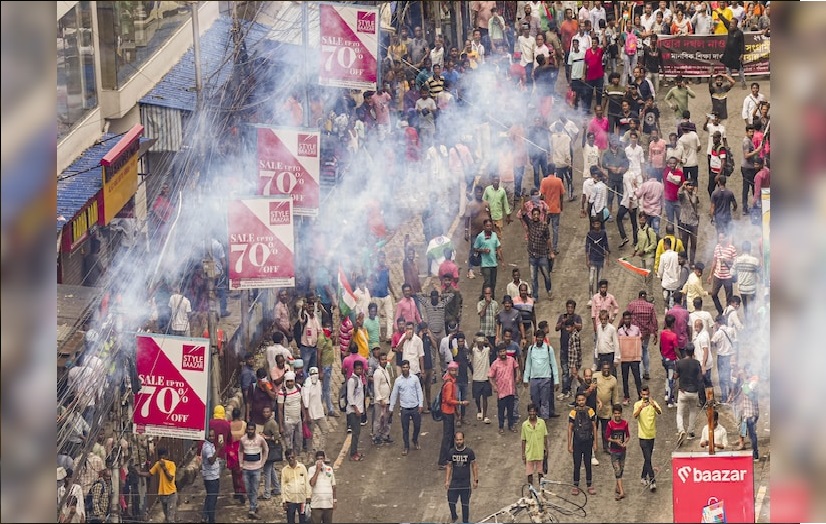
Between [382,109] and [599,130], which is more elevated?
[382,109]

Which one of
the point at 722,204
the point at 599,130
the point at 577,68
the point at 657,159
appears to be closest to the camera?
the point at 722,204

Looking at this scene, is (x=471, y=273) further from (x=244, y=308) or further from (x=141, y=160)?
(x=141, y=160)

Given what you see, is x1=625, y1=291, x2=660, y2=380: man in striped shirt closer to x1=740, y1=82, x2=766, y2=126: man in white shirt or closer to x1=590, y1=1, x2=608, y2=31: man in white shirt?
x1=740, y1=82, x2=766, y2=126: man in white shirt

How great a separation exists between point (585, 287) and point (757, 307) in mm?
2791

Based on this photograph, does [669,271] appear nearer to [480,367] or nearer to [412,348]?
[480,367]

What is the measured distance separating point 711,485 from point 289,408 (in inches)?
252

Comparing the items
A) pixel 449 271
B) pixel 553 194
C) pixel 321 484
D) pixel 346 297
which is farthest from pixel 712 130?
pixel 321 484

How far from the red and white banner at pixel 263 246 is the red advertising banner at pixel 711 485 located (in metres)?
5.86

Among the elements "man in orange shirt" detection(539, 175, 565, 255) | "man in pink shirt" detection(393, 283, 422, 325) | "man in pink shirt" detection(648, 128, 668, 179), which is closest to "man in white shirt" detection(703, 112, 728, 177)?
"man in pink shirt" detection(648, 128, 668, 179)

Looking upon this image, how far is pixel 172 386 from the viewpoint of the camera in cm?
1292

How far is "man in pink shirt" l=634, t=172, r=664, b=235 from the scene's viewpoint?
18.4 m

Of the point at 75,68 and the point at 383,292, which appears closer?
the point at 383,292

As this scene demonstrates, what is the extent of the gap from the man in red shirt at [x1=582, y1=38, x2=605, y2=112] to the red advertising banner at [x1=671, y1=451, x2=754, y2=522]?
43.9 ft

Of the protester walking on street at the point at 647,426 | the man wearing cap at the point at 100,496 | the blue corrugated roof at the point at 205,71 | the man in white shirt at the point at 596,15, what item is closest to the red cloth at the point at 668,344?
the protester walking on street at the point at 647,426
